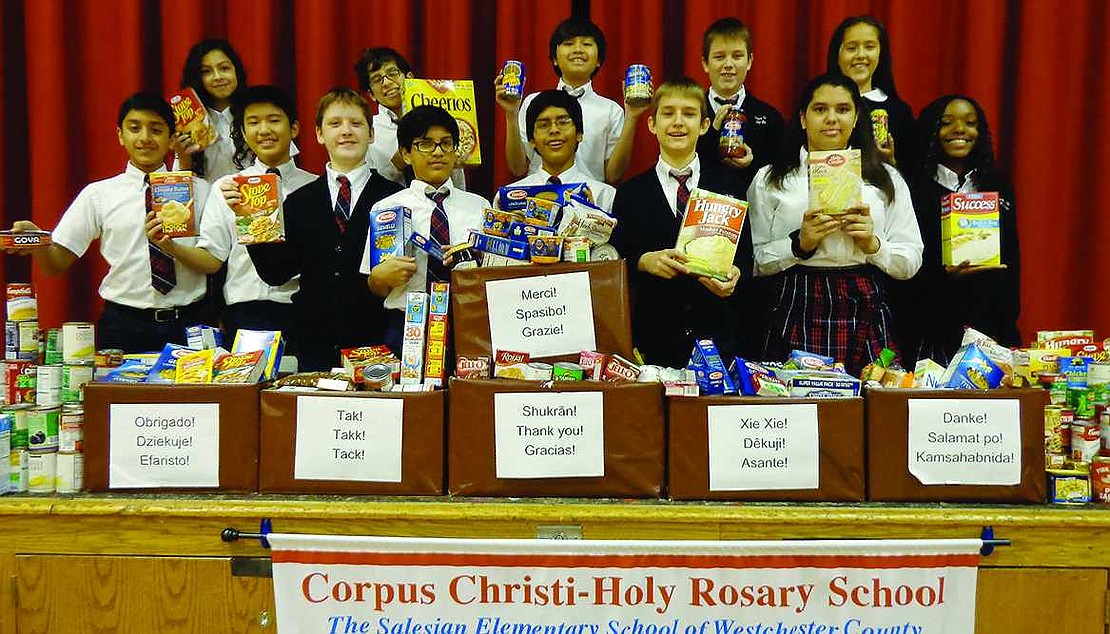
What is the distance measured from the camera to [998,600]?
1578mm

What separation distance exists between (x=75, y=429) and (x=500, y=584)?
916 mm

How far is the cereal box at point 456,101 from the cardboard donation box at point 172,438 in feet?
4.03

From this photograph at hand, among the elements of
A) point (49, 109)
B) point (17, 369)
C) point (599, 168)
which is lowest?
point (17, 369)

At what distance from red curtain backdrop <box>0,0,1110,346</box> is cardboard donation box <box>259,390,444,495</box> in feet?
6.07

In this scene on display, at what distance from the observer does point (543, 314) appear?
1.76 metres

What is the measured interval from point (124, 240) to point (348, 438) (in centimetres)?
151

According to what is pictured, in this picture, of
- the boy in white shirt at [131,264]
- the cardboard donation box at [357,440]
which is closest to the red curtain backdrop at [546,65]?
the boy in white shirt at [131,264]

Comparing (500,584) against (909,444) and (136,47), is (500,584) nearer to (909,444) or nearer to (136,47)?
(909,444)

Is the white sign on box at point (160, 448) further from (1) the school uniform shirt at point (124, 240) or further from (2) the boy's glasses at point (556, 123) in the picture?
(2) the boy's glasses at point (556, 123)

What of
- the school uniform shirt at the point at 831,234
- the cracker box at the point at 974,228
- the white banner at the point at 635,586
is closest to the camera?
the white banner at the point at 635,586

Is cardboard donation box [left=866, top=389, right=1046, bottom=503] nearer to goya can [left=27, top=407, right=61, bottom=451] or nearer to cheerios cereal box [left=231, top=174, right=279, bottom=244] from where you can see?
cheerios cereal box [left=231, top=174, right=279, bottom=244]

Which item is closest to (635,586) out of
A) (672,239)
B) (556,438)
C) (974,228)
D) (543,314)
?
(556,438)

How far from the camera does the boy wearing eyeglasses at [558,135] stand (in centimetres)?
254

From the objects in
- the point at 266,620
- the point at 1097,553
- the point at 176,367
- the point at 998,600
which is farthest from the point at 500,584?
the point at 1097,553
